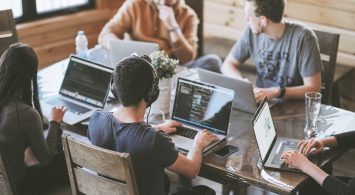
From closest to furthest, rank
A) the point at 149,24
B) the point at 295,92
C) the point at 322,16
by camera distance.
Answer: the point at 295,92, the point at 149,24, the point at 322,16

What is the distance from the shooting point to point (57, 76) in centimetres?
340

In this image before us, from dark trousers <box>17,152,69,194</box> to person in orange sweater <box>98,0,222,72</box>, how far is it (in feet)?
3.49

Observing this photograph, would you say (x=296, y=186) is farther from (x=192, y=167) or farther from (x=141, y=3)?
(x=141, y=3)

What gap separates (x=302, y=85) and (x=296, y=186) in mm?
1074

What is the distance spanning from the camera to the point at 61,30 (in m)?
4.93

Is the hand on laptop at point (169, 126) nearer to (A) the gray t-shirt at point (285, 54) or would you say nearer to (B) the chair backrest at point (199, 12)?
(A) the gray t-shirt at point (285, 54)

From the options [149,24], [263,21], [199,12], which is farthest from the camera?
[199,12]

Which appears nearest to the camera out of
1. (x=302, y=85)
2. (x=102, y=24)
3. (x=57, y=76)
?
(x=302, y=85)

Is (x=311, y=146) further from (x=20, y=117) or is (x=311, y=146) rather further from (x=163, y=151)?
(x=20, y=117)

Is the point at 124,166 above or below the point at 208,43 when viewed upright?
above

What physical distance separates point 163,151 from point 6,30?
179cm

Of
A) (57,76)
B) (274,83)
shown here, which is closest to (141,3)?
(57,76)

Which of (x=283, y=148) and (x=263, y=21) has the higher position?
(x=263, y=21)

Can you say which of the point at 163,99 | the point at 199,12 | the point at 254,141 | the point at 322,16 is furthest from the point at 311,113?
the point at 199,12
